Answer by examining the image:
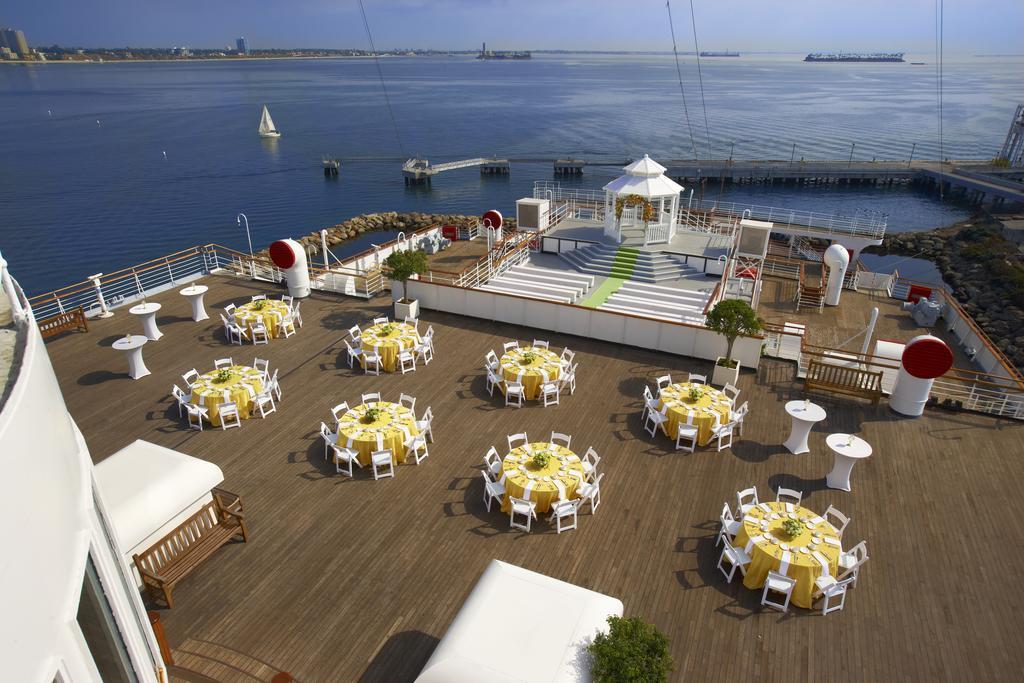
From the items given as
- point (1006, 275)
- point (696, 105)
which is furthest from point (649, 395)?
point (696, 105)

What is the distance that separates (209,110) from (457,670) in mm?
158828

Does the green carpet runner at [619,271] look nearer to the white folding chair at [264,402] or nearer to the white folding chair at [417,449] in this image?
the white folding chair at [417,449]

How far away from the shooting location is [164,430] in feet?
43.8

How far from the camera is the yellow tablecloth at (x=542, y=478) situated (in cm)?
1044

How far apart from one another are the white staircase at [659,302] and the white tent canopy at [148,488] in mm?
14691

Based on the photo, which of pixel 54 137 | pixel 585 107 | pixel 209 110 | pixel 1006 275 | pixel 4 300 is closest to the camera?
pixel 4 300

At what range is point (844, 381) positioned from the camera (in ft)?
49.5

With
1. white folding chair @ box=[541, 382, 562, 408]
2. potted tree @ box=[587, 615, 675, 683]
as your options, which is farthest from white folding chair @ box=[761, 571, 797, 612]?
white folding chair @ box=[541, 382, 562, 408]

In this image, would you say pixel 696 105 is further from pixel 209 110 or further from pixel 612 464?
pixel 612 464

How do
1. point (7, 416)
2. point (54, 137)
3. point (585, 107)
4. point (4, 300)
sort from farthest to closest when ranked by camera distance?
1. point (585, 107)
2. point (54, 137)
3. point (4, 300)
4. point (7, 416)

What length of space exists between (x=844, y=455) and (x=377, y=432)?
31.0 ft

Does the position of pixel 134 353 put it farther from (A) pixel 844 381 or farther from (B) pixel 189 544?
(A) pixel 844 381

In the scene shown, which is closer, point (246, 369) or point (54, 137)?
point (246, 369)

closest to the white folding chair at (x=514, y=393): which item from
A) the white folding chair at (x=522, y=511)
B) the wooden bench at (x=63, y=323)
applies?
the white folding chair at (x=522, y=511)
